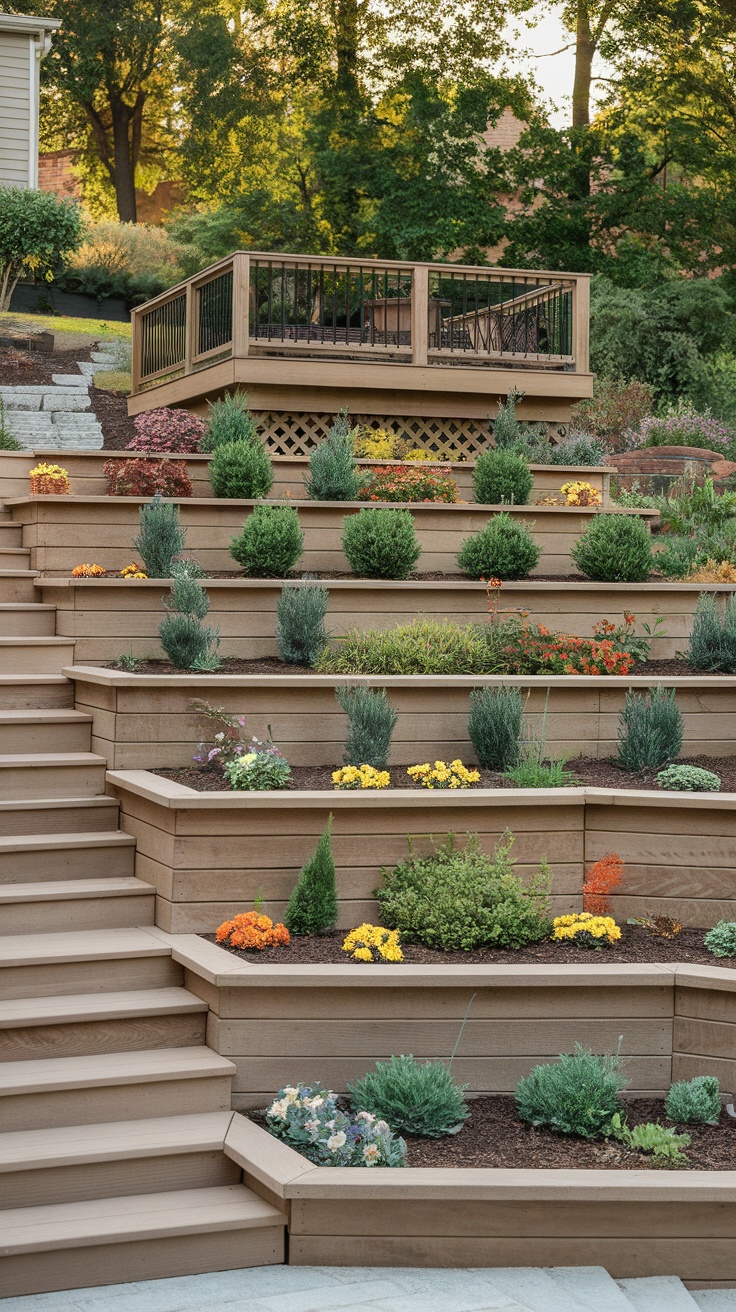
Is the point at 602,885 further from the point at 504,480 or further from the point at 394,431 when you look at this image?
the point at 394,431

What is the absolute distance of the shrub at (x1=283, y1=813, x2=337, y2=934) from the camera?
4582mm

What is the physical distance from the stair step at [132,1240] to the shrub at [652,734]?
2781 millimetres

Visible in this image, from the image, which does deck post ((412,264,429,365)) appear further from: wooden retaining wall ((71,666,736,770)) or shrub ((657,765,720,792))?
shrub ((657,765,720,792))

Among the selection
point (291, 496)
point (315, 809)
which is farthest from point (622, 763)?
point (291, 496)

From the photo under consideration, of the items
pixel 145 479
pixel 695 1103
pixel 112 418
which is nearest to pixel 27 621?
pixel 145 479

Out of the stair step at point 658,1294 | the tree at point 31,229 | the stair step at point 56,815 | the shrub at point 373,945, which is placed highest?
the tree at point 31,229

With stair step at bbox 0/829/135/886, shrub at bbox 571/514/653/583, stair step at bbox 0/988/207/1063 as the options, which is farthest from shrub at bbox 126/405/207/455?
stair step at bbox 0/988/207/1063

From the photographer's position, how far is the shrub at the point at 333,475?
26.3ft

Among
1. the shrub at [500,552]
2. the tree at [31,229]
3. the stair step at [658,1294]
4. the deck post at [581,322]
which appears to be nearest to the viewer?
the stair step at [658,1294]

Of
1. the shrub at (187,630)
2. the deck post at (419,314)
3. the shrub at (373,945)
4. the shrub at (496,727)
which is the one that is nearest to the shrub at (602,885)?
the shrub at (496,727)

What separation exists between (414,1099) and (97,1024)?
3.69 feet

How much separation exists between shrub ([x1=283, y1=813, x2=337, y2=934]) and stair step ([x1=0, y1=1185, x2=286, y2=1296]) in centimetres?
115

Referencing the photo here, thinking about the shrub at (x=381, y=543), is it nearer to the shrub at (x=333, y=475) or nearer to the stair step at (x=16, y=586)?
the shrub at (x=333, y=475)

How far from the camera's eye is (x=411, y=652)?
20.5 feet
